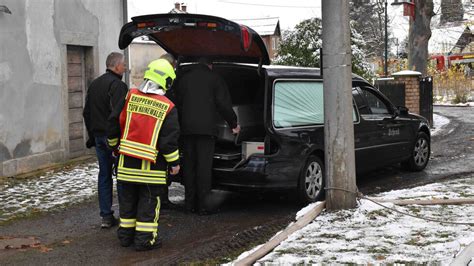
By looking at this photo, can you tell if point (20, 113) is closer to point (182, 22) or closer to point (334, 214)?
point (182, 22)

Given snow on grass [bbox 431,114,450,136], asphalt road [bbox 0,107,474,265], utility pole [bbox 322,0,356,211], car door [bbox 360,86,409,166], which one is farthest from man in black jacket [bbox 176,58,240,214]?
snow on grass [bbox 431,114,450,136]

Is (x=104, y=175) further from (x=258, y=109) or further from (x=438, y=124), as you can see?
(x=438, y=124)

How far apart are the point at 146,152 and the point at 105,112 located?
3.83 feet

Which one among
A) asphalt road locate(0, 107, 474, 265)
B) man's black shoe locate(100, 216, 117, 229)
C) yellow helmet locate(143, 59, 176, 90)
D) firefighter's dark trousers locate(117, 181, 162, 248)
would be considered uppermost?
yellow helmet locate(143, 59, 176, 90)

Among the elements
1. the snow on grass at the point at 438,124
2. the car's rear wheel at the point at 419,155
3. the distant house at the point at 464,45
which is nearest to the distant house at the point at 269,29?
the distant house at the point at 464,45

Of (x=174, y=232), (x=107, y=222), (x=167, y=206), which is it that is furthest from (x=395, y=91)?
(x=107, y=222)

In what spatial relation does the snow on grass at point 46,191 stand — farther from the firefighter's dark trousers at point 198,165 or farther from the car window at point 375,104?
the car window at point 375,104

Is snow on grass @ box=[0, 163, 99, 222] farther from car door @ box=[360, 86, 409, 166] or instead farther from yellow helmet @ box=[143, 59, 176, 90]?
car door @ box=[360, 86, 409, 166]

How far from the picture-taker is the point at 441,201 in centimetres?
660

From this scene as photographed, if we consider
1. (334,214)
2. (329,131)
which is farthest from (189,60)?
(334,214)

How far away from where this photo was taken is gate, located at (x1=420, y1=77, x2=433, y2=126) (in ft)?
55.7

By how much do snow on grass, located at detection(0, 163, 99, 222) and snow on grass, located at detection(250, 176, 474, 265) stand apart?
12.1 feet

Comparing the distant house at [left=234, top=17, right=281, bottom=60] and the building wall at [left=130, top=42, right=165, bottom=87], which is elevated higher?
the distant house at [left=234, top=17, right=281, bottom=60]

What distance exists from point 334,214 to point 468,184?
Result: 2.85m
